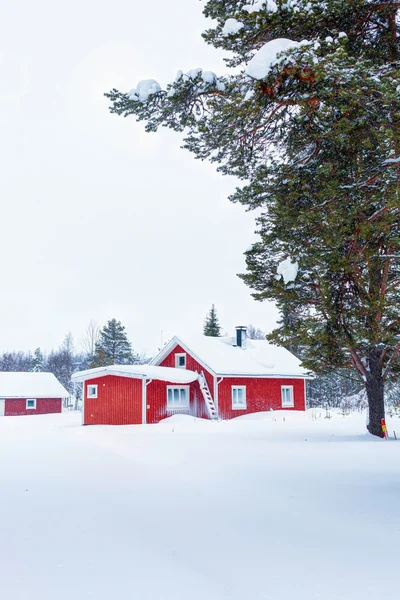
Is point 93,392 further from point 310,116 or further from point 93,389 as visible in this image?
point 310,116

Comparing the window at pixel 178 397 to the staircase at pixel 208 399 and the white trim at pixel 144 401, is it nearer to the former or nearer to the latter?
the staircase at pixel 208 399

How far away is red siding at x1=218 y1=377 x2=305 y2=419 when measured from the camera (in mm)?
26188

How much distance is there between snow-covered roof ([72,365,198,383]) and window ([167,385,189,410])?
A: 0.83 m

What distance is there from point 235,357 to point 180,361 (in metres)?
3.42

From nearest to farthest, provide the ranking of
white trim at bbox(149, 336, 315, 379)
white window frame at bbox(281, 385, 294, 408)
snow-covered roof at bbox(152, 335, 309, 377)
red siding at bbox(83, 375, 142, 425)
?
1. red siding at bbox(83, 375, 142, 425)
2. white trim at bbox(149, 336, 315, 379)
3. snow-covered roof at bbox(152, 335, 309, 377)
4. white window frame at bbox(281, 385, 294, 408)

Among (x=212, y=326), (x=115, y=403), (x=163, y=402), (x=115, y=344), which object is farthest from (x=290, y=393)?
(x=115, y=344)

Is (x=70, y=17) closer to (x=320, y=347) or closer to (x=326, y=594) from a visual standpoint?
(x=320, y=347)

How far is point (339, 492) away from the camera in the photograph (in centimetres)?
678

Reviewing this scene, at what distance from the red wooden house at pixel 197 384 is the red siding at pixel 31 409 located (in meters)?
17.5

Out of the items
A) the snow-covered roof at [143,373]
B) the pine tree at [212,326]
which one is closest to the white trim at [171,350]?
the snow-covered roof at [143,373]

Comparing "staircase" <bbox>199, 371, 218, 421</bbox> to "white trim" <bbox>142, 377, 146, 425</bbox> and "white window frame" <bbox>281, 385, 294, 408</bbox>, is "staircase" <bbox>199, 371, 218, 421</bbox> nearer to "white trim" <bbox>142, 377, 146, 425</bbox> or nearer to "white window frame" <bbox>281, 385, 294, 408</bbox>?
"white trim" <bbox>142, 377, 146, 425</bbox>

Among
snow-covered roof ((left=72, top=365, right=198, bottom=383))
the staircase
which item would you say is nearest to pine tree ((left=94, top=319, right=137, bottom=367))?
snow-covered roof ((left=72, top=365, right=198, bottom=383))

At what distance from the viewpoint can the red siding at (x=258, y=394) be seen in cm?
2619

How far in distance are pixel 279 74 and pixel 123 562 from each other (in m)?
5.81
